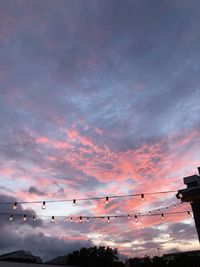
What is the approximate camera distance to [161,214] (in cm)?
1970

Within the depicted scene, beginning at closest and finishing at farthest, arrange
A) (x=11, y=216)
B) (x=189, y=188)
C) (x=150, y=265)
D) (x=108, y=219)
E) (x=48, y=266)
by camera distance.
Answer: (x=189, y=188) → (x=11, y=216) → (x=108, y=219) → (x=48, y=266) → (x=150, y=265)

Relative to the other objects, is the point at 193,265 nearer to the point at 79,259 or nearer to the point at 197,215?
the point at 197,215

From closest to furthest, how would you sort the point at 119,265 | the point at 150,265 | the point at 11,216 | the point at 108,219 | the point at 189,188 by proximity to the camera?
1. the point at 189,188
2. the point at 11,216
3. the point at 108,219
4. the point at 150,265
5. the point at 119,265

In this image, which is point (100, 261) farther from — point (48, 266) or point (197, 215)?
point (197, 215)

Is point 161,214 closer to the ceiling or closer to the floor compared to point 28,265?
closer to the ceiling

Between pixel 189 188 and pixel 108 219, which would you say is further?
pixel 108 219

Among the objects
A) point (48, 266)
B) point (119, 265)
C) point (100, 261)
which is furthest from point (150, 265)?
point (48, 266)

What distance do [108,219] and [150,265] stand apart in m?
24.3

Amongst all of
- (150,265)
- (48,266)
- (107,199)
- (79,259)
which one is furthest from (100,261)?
(107,199)

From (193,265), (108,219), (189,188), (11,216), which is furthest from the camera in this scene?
(193,265)

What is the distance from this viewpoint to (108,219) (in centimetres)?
2052

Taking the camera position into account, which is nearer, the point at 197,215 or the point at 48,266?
the point at 197,215

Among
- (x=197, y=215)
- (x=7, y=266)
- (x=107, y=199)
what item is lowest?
(x=7, y=266)

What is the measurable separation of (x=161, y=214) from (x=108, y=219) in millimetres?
3950
